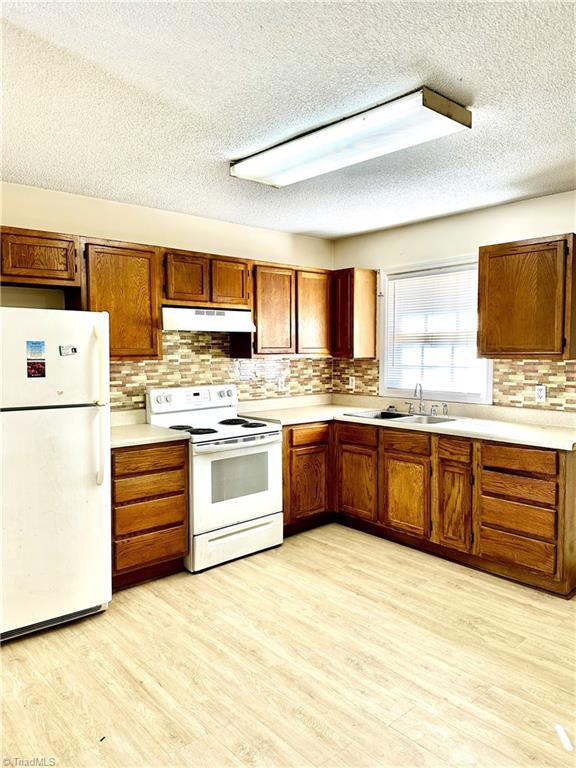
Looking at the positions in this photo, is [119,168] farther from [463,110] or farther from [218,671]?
[218,671]

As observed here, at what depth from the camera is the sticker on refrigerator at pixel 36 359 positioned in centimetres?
269

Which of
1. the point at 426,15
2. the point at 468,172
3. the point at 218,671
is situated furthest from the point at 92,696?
the point at 468,172

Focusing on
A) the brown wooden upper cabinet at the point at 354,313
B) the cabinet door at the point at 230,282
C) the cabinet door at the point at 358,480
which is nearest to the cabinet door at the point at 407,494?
the cabinet door at the point at 358,480

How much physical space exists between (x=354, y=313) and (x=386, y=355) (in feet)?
1.63

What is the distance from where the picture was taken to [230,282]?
A: 4059 mm

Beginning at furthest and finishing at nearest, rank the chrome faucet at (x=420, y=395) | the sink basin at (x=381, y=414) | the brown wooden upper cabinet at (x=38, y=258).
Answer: the sink basin at (x=381, y=414), the chrome faucet at (x=420, y=395), the brown wooden upper cabinet at (x=38, y=258)

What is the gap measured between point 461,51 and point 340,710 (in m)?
2.53

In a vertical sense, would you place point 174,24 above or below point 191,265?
above

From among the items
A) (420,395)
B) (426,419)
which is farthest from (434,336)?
(426,419)

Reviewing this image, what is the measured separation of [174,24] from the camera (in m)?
1.70

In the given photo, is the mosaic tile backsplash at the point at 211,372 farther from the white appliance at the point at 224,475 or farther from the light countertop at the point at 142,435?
the light countertop at the point at 142,435

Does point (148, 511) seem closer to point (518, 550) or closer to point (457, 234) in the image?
point (518, 550)

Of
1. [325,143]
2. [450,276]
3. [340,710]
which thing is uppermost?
[325,143]

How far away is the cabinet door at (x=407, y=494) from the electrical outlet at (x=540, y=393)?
872 mm
